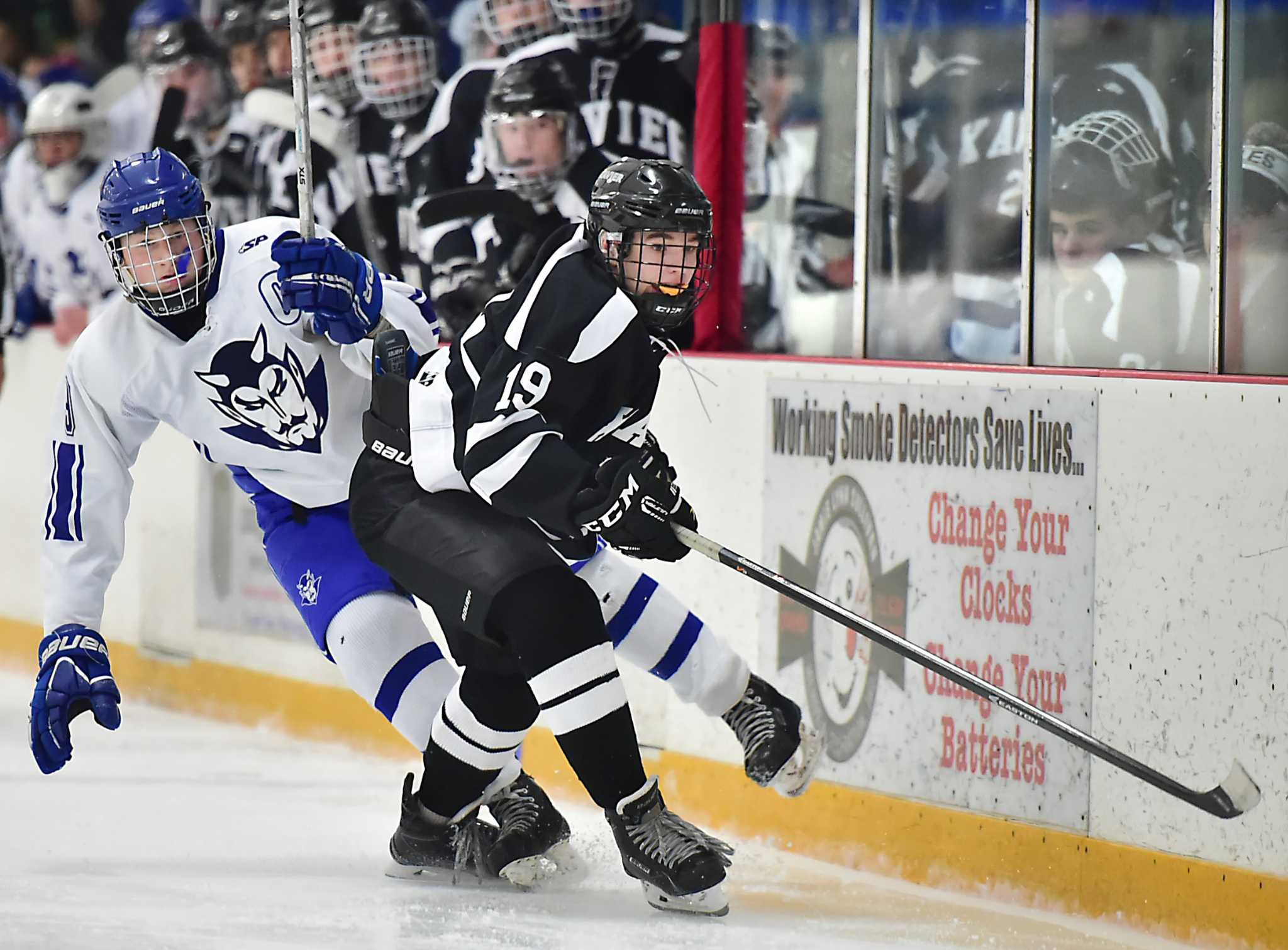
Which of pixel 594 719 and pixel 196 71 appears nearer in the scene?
pixel 594 719

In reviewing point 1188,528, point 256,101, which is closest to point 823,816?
point 1188,528

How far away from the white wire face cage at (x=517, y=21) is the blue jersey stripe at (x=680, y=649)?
186cm

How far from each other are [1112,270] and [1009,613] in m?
0.67

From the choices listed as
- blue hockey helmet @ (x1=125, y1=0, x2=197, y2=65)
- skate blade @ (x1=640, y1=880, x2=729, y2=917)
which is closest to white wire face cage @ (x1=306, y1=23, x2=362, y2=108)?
blue hockey helmet @ (x1=125, y1=0, x2=197, y2=65)

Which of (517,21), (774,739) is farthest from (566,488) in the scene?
(517,21)

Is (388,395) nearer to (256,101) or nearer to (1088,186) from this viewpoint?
(1088,186)

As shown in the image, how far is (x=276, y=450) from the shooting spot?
337 centimetres

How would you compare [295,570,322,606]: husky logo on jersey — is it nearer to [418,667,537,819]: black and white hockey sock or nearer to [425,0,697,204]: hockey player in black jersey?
[418,667,537,819]: black and white hockey sock

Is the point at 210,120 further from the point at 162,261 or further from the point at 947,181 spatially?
the point at 947,181

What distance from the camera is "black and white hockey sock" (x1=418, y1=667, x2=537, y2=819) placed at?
307 cm

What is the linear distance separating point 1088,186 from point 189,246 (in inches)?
64.3

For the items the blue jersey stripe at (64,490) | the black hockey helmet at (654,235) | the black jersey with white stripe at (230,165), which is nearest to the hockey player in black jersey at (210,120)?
the black jersey with white stripe at (230,165)

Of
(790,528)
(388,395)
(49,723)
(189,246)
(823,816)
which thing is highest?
(189,246)

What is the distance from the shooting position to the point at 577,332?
2.79 metres
